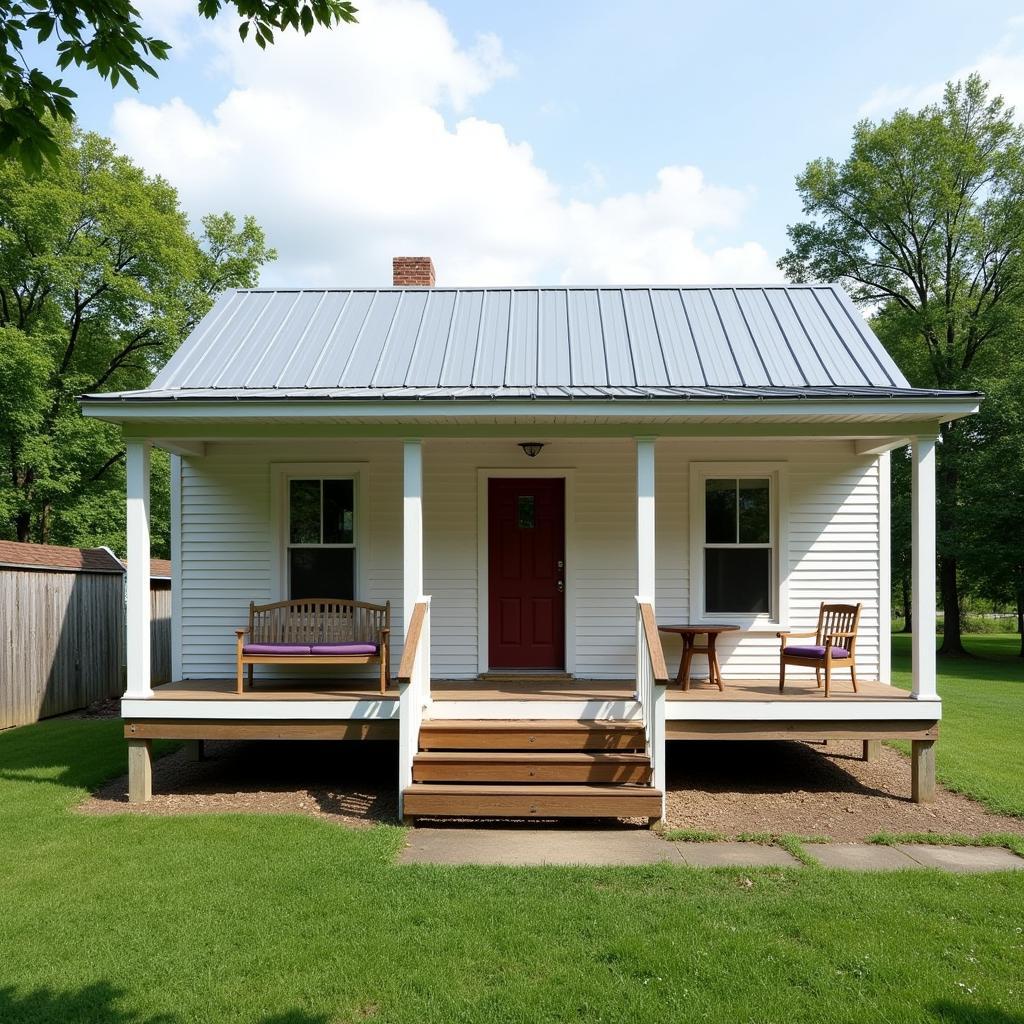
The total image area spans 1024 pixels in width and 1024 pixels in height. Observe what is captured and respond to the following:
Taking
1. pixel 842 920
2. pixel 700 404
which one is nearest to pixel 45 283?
pixel 700 404

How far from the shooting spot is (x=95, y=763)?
8508mm

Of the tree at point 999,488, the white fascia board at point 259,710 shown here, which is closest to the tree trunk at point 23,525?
the white fascia board at point 259,710

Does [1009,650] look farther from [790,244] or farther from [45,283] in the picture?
[45,283]

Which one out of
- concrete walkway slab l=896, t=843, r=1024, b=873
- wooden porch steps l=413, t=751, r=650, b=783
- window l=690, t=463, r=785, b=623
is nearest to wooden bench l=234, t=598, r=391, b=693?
wooden porch steps l=413, t=751, r=650, b=783

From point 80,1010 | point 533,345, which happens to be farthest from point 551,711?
point 80,1010

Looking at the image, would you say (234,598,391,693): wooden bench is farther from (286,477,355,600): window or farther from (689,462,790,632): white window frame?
(689,462,790,632): white window frame

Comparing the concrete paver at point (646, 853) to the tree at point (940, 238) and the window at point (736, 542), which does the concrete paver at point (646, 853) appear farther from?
the tree at point (940, 238)

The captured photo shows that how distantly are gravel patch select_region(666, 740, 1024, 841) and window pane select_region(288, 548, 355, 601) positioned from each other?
406 centimetres

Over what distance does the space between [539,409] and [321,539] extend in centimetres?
333

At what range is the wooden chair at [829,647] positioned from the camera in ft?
24.8

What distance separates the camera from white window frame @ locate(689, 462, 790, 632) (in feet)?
28.7

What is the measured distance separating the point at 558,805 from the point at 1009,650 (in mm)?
25859

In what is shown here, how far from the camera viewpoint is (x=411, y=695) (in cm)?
672

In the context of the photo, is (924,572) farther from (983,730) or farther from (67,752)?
(67,752)
